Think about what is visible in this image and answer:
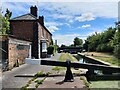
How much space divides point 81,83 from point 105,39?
1500 inches

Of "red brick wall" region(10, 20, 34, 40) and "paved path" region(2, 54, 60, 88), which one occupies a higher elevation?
"red brick wall" region(10, 20, 34, 40)

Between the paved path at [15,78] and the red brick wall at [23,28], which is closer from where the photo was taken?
the paved path at [15,78]

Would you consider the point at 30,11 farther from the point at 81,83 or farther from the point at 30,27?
the point at 81,83

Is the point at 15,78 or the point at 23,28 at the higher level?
the point at 23,28

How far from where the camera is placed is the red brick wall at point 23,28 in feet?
102

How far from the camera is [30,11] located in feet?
120

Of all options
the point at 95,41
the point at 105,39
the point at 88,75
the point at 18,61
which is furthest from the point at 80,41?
the point at 88,75

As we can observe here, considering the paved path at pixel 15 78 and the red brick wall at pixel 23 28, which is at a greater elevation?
the red brick wall at pixel 23 28

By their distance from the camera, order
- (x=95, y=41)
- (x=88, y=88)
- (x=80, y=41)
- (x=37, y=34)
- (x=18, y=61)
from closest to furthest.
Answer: (x=88, y=88) < (x=18, y=61) < (x=37, y=34) < (x=95, y=41) < (x=80, y=41)

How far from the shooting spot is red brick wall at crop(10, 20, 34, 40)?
1225 inches

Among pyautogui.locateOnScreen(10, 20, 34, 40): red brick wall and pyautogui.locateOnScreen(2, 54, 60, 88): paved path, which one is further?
pyautogui.locateOnScreen(10, 20, 34, 40): red brick wall

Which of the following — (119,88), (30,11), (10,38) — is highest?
(30,11)

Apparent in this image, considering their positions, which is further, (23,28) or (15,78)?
(23,28)

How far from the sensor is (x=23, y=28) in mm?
31219
